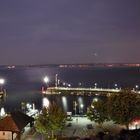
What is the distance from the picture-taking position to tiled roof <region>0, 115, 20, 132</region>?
29.7 meters

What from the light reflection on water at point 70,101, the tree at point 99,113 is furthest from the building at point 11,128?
the light reflection on water at point 70,101

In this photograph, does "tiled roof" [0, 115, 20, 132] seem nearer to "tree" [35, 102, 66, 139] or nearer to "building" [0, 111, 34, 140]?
"building" [0, 111, 34, 140]

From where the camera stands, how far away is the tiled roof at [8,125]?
2969 cm

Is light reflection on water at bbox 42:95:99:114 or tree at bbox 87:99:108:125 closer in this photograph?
tree at bbox 87:99:108:125

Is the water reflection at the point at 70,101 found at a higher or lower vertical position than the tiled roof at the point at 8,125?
higher

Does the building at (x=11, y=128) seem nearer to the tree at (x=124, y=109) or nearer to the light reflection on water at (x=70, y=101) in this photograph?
the tree at (x=124, y=109)

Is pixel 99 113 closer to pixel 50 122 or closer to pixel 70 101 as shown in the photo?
pixel 50 122

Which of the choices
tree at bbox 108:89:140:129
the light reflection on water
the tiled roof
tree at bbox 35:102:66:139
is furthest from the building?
the light reflection on water

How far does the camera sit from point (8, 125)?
29969mm

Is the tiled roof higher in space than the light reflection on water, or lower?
lower

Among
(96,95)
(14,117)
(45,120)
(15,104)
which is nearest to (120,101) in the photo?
(45,120)

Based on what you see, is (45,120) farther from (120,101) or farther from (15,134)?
(120,101)

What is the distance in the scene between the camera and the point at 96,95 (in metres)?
92.6

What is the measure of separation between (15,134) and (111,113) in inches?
347
